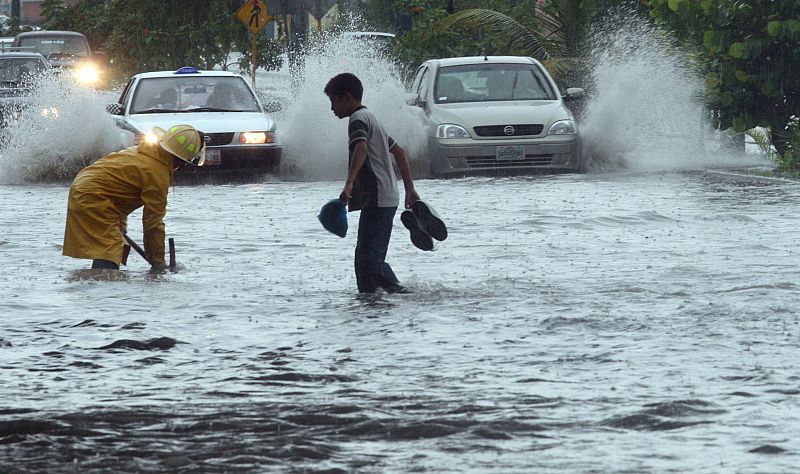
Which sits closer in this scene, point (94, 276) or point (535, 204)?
point (94, 276)

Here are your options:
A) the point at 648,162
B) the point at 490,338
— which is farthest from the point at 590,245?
the point at 648,162

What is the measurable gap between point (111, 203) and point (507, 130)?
1028cm

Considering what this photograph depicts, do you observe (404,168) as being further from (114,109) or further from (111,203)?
(114,109)

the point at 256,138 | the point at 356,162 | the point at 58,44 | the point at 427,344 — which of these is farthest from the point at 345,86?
the point at 58,44

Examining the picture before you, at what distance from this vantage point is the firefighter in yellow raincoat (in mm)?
10914

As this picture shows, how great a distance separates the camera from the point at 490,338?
8688mm

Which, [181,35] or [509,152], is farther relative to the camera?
[181,35]

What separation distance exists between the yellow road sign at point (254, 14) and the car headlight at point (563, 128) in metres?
12.5

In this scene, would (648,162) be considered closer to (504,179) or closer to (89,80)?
(504,179)

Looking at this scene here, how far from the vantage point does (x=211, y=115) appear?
68.9 feet

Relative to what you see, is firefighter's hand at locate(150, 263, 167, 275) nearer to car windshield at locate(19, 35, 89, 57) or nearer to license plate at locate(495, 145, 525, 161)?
license plate at locate(495, 145, 525, 161)

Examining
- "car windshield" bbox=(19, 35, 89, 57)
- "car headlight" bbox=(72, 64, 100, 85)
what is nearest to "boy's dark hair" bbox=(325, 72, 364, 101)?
"car headlight" bbox=(72, 64, 100, 85)

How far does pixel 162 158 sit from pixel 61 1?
4039cm

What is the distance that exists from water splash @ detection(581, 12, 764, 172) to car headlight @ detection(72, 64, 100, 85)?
643 inches
